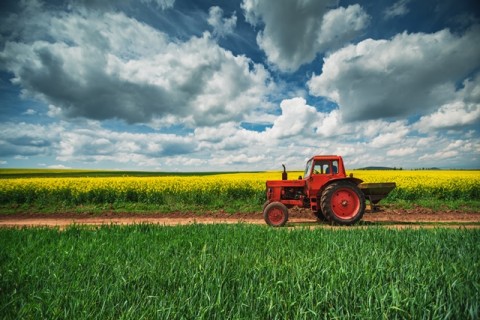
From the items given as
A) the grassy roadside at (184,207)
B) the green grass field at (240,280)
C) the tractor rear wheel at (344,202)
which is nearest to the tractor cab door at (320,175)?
the tractor rear wheel at (344,202)

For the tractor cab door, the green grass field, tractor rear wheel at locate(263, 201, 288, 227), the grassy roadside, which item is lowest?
the grassy roadside

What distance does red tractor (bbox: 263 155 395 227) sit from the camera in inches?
374

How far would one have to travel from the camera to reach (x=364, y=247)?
423 centimetres

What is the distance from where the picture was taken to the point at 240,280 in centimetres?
291

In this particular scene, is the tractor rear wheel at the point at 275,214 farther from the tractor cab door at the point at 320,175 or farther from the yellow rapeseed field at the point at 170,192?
the yellow rapeseed field at the point at 170,192

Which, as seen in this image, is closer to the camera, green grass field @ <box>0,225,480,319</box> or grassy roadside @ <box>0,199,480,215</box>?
green grass field @ <box>0,225,480,319</box>

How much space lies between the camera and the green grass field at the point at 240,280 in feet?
7.59

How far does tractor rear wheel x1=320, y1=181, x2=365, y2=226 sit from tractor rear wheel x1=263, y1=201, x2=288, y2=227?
4.99 feet

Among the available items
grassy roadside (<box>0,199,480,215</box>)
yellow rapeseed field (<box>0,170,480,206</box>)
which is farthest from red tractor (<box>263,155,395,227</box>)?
yellow rapeseed field (<box>0,170,480,206</box>)

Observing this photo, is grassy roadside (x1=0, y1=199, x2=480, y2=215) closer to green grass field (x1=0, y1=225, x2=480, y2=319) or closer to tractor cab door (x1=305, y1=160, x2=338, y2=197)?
tractor cab door (x1=305, y1=160, x2=338, y2=197)

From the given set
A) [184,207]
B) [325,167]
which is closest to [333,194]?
[325,167]

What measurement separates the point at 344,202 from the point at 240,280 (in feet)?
25.5

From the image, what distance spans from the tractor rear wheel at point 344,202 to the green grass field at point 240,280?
4.53m

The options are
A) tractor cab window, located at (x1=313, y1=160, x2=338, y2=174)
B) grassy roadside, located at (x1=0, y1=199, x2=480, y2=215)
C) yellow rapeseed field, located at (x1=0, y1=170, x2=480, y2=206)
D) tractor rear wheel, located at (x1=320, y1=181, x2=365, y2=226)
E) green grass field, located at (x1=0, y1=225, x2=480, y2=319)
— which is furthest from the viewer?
yellow rapeseed field, located at (x1=0, y1=170, x2=480, y2=206)
